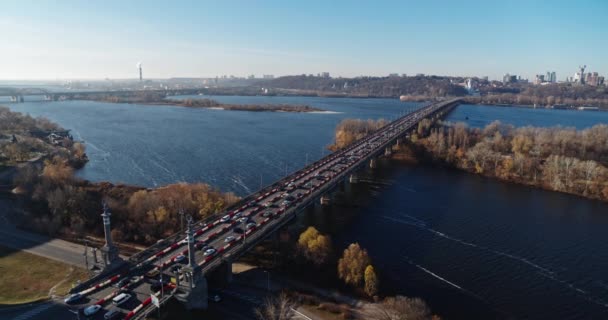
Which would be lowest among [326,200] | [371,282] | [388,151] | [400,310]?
[400,310]

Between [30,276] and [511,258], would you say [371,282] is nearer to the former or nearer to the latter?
[511,258]

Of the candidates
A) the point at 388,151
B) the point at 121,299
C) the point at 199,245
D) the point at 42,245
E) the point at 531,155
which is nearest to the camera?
the point at 121,299

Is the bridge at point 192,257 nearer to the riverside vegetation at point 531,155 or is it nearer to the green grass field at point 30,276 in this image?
the green grass field at point 30,276

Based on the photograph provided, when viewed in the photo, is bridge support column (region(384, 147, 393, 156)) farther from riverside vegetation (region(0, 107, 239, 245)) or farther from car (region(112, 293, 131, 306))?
car (region(112, 293, 131, 306))

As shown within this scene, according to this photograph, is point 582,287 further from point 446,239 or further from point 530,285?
point 446,239

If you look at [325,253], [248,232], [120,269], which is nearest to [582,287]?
[325,253]

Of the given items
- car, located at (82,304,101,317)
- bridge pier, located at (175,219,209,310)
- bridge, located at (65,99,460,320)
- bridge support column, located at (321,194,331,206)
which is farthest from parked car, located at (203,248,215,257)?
bridge support column, located at (321,194,331,206)

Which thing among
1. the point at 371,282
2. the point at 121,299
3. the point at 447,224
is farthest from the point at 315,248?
the point at 447,224
